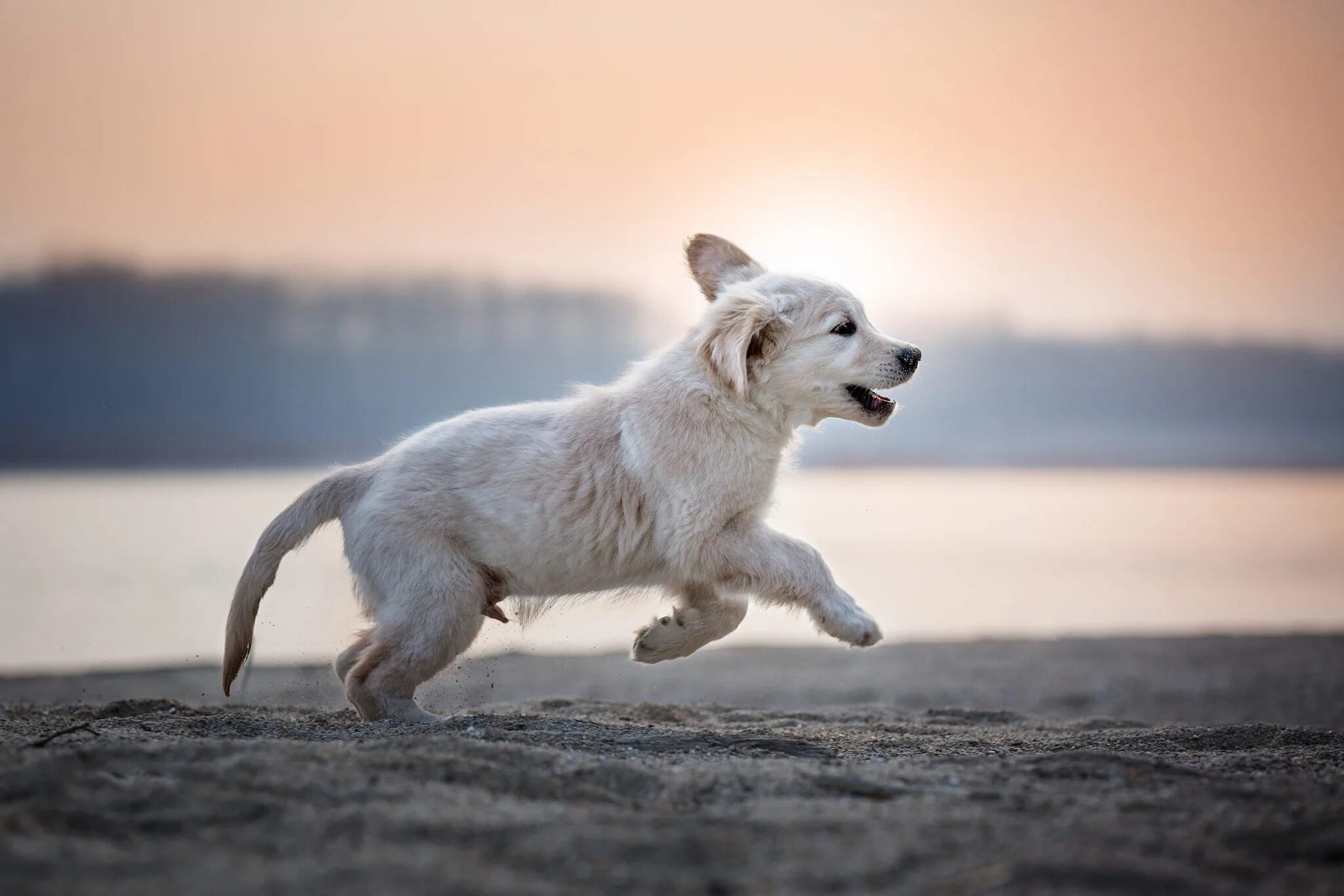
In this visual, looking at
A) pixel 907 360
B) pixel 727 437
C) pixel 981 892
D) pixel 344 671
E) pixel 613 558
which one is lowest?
pixel 981 892

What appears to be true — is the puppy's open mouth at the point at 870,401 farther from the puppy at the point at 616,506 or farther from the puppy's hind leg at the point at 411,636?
the puppy's hind leg at the point at 411,636

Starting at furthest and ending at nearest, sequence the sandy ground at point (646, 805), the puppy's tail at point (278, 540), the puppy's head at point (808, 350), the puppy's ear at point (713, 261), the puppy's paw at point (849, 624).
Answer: the puppy's ear at point (713, 261), the puppy's head at point (808, 350), the puppy's tail at point (278, 540), the puppy's paw at point (849, 624), the sandy ground at point (646, 805)

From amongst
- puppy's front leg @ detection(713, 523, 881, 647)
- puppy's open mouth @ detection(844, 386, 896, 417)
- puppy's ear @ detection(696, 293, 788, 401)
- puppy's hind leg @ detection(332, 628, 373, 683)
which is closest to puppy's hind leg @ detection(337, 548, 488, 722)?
puppy's hind leg @ detection(332, 628, 373, 683)

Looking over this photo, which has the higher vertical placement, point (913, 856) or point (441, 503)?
point (441, 503)

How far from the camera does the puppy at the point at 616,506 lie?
5918 mm

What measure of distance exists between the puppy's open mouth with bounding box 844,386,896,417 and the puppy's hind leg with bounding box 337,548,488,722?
7.47 feet

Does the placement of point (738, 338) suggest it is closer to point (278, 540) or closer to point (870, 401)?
point (870, 401)

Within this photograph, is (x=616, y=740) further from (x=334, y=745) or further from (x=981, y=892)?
(x=981, y=892)

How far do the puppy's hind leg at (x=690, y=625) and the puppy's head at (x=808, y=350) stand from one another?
107 centimetres

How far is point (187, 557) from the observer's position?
16594 mm

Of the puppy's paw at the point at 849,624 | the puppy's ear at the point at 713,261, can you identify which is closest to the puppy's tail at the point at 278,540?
the puppy's ear at the point at 713,261

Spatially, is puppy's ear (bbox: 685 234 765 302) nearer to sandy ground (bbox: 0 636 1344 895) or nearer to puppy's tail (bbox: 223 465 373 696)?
puppy's tail (bbox: 223 465 373 696)

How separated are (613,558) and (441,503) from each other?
91cm

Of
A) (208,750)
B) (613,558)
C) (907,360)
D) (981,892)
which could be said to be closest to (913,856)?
(981,892)
